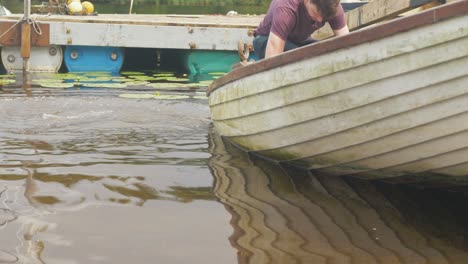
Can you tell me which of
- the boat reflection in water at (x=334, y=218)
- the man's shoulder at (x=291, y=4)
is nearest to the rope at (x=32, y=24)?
the boat reflection in water at (x=334, y=218)

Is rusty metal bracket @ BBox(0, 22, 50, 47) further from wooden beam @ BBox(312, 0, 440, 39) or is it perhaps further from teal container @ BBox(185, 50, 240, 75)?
wooden beam @ BBox(312, 0, 440, 39)

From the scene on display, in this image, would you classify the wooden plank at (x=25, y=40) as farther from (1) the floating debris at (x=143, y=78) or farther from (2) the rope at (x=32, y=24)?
(1) the floating debris at (x=143, y=78)

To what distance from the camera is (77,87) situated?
9.68 m

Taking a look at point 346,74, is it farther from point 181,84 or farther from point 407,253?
point 181,84

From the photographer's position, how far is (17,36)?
11.0 m

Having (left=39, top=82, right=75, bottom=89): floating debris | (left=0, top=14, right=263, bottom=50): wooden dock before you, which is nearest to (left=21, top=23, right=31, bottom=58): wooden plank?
(left=0, top=14, right=263, bottom=50): wooden dock

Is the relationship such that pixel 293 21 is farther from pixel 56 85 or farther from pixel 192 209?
pixel 56 85

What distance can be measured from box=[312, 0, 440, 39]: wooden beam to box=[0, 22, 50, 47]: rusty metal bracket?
4965mm

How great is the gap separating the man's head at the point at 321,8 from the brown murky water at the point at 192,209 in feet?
3.54

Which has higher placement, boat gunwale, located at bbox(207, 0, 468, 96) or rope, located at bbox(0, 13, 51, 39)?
boat gunwale, located at bbox(207, 0, 468, 96)

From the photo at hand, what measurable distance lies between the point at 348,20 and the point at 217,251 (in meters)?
5.00

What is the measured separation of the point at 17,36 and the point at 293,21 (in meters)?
7.18

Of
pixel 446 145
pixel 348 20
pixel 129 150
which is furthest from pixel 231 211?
pixel 348 20

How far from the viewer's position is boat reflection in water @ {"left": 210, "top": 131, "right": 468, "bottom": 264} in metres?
3.29
